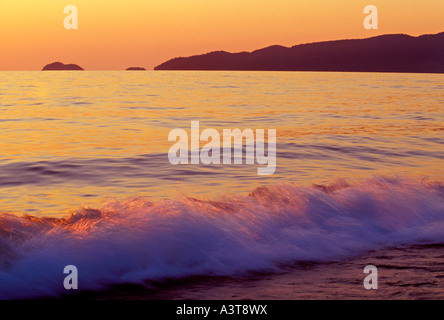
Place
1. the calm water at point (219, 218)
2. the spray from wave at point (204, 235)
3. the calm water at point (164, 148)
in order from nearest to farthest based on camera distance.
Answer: the calm water at point (219, 218) < the spray from wave at point (204, 235) < the calm water at point (164, 148)

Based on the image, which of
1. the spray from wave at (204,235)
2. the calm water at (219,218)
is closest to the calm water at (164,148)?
the calm water at (219,218)

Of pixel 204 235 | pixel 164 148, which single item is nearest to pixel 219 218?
pixel 204 235

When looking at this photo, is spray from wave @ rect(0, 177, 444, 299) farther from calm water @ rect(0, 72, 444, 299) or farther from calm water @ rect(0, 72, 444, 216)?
calm water @ rect(0, 72, 444, 216)

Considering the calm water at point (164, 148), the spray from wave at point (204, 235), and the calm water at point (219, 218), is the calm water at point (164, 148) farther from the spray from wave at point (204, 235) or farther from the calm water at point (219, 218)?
the spray from wave at point (204, 235)

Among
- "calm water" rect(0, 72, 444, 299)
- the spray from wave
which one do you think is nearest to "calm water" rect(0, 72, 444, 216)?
"calm water" rect(0, 72, 444, 299)

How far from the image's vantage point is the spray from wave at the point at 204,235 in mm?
6125

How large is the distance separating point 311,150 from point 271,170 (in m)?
3.11

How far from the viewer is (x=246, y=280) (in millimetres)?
6090

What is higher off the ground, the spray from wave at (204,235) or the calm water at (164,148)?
the calm water at (164,148)

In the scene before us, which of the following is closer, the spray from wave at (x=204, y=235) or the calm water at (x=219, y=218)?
the calm water at (x=219, y=218)

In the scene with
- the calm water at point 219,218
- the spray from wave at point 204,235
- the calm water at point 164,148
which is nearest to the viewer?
the calm water at point 219,218

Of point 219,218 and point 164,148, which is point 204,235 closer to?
point 219,218

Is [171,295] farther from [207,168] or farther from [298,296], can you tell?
[207,168]

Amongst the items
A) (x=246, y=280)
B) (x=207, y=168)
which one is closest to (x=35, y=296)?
(x=246, y=280)
